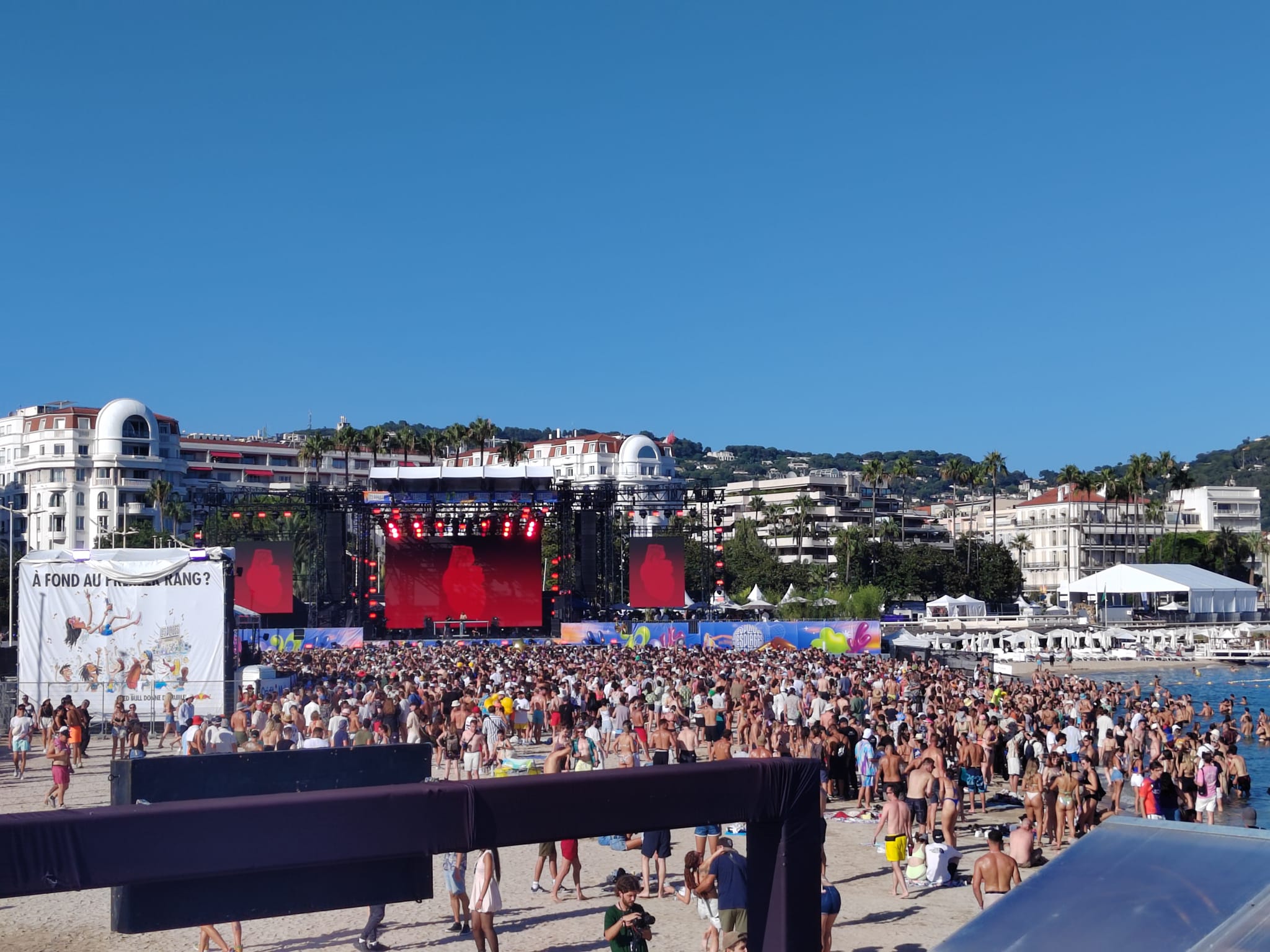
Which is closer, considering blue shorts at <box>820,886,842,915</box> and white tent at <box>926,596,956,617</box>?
blue shorts at <box>820,886,842,915</box>

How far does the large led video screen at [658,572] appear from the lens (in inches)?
1891

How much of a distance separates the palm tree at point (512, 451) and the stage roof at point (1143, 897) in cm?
8535

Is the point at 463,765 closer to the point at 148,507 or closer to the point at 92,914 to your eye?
the point at 92,914

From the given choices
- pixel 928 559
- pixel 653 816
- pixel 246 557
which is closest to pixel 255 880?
pixel 653 816

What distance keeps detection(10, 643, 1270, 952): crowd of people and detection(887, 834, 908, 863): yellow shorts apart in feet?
0.06

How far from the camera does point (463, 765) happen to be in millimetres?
17750

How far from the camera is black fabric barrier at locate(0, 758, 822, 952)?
4.44 metres

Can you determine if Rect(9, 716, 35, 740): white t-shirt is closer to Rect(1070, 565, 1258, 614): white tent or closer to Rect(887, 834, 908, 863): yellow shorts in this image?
Rect(887, 834, 908, 863): yellow shorts

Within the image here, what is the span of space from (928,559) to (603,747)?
6898cm

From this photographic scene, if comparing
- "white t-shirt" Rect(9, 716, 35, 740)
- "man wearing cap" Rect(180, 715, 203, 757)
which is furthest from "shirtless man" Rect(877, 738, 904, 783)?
"white t-shirt" Rect(9, 716, 35, 740)

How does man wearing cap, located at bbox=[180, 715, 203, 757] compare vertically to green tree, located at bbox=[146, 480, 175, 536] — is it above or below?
below

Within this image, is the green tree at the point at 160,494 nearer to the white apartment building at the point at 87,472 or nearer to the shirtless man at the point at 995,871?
the white apartment building at the point at 87,472

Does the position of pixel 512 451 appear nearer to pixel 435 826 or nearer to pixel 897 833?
pixel 897 833

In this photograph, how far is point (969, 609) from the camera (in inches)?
2992
